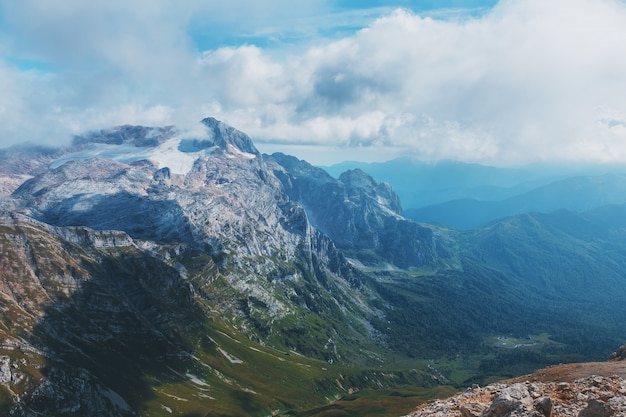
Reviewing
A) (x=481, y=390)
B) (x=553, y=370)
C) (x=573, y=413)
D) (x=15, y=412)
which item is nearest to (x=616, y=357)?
(x=553, y=370)

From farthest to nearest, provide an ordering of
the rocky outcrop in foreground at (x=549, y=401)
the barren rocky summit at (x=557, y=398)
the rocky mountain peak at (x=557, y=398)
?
the barren rocky summit at (x=557, y=398)
the rocky mountain peak at (x=557, y=398)
the rocky outcrop in foreground at (x=549, y=401)

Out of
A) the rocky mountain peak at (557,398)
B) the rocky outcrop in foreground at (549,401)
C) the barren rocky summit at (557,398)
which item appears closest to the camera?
the rocky outcrop in foreground at (549,401)

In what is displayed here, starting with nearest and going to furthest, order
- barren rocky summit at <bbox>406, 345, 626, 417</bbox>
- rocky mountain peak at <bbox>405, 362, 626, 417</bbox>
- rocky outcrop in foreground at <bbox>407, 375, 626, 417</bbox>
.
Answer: rocky outcrop in foreground at <bbox>407, 375, 626, 417</bbox> → rocky mountain peak at <bbox>405, 362, 626, 417</bbox> → barren rocky summit at <bbox>406, 345, 626, 417</bbox>

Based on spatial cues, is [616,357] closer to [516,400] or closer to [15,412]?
[516,400]

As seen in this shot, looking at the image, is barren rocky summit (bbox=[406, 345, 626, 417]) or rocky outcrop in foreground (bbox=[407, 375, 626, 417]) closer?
A: rocky outcrop in foreground (bbox=[407, 375, 626, 417])

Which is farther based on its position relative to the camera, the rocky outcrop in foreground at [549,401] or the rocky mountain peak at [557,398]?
the rocky mountain peak at [557,398]

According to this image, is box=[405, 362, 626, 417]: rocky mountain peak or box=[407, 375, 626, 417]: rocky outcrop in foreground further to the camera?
box=[405, 362, 626, 417]: rocky mountain peak

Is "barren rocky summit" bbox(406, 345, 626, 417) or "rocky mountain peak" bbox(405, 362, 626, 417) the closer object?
"rocky mountain peak" bbox(405, 362, 626, 417)

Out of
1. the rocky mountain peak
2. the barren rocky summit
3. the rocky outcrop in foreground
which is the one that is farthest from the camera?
the barren rocky summit

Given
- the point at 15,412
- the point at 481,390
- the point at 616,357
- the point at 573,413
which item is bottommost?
the point at 15,412
